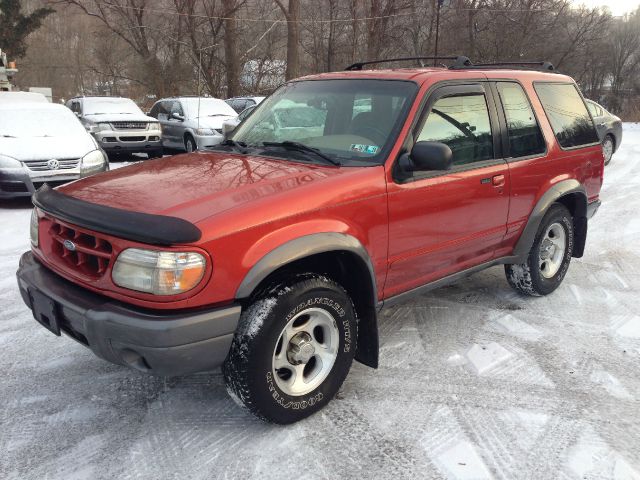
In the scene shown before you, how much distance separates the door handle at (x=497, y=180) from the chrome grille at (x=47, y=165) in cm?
650

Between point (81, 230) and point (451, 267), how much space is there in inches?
92.6

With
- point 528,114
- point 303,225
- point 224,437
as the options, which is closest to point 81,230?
point 303,225

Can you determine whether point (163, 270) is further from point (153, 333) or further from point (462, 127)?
point (462, 127)

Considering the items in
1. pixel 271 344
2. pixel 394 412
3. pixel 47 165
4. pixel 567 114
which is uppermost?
pixel 567 114

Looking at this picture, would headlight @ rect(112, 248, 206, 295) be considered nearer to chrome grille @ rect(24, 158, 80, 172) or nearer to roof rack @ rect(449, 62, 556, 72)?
roof rack @ rect(449, 62, 556, 72)

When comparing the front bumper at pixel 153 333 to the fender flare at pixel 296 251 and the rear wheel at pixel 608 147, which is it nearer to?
the fender flare at pixel 296 251

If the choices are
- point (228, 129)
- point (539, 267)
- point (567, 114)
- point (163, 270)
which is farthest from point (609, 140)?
point (163, 270)

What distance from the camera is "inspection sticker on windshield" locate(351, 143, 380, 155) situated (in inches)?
126

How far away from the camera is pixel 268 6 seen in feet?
109

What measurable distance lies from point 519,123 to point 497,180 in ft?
1.94

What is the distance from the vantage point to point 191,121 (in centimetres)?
1339

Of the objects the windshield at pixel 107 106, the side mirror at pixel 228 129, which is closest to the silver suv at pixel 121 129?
the windshield at pixel 107 106

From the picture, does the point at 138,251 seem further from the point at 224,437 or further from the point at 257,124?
the point at 257,124

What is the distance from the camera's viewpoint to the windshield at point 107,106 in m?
13.2
